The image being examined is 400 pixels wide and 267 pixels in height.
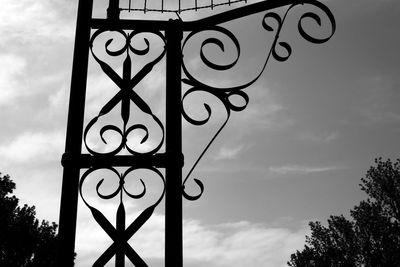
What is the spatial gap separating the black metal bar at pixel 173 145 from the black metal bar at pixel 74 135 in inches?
18.7

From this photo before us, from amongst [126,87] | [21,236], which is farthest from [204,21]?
[21,236]

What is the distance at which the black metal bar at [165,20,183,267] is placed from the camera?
2217mm

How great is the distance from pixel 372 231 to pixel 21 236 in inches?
763

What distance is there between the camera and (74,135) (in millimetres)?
2367

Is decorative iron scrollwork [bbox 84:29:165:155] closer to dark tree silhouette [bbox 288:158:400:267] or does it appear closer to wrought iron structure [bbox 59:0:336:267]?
wrought iron structure [bbox 59:0:336:267]

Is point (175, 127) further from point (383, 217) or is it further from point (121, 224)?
point (383, 217)

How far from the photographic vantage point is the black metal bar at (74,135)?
2166 mm

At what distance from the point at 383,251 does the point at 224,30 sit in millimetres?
24217

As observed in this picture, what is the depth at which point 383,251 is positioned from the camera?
23.6 m

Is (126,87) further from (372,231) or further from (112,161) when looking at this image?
(372,231)

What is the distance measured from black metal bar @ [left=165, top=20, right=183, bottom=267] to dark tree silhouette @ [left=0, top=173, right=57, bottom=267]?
2120 centimetres

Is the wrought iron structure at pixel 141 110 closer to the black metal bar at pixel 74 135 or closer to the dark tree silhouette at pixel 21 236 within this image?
the black metal bar at pixel 74 135

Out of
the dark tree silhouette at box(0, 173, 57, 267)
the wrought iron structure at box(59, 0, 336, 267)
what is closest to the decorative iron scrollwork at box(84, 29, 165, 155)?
the wrought iron structure at box(59, 0, 336, 267)

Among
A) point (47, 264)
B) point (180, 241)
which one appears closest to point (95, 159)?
point (180, 241)
